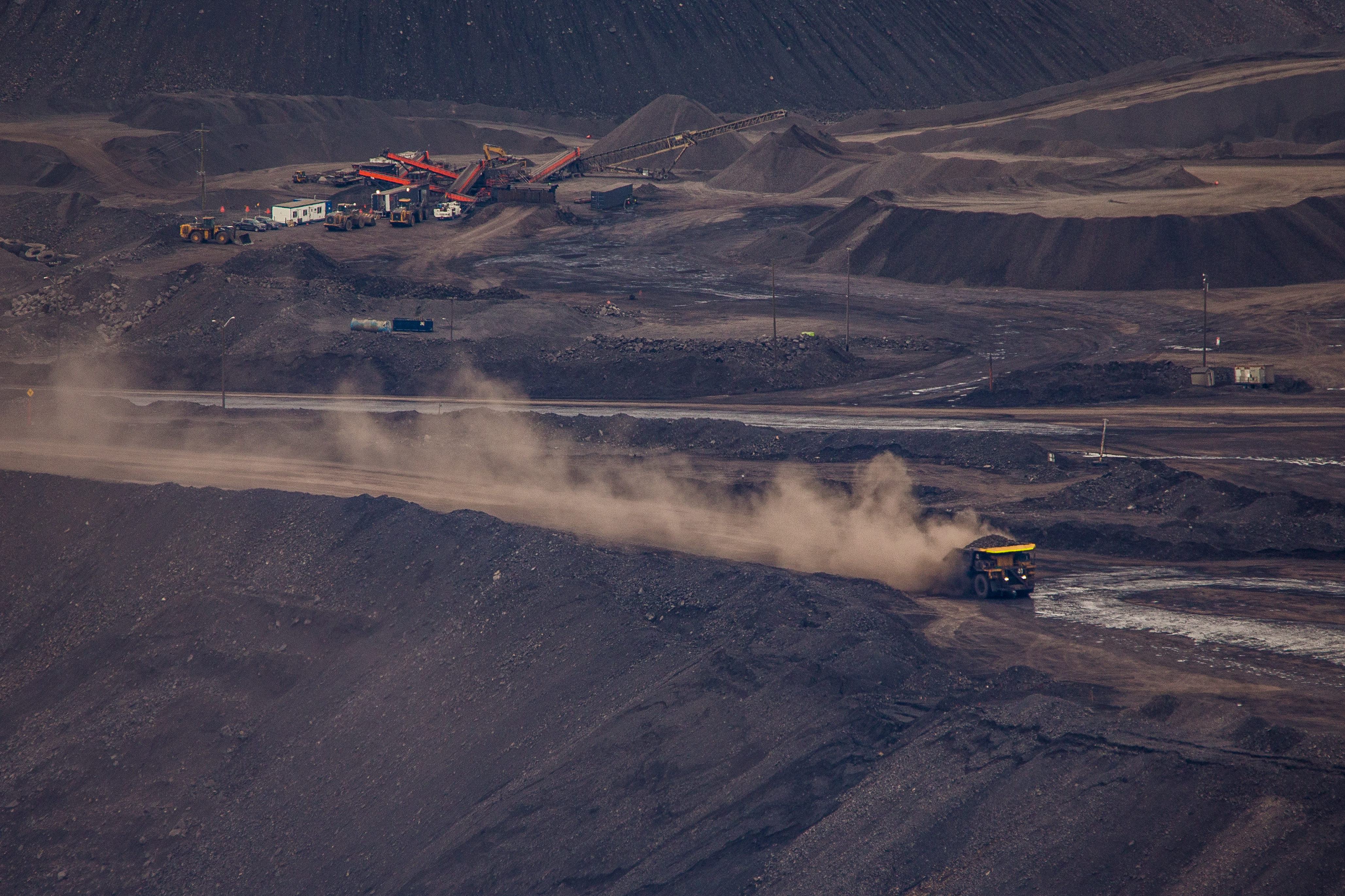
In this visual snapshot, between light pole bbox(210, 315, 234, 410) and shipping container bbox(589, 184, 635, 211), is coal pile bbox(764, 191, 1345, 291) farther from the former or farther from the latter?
light pole bbox(210, 315, 234, 410)

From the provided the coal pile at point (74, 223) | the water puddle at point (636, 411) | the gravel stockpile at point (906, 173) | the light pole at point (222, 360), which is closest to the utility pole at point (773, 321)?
the water puddle at point (636, 411)

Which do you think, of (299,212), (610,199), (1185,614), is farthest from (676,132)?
(1185,614)

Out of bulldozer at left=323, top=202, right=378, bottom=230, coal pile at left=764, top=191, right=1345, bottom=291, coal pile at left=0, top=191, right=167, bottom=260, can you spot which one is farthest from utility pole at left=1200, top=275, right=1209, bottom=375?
coal pile at left=0, top=191, right=167, bottom=260

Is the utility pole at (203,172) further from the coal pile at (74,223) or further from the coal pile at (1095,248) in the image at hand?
the coal pile at (1095,248)

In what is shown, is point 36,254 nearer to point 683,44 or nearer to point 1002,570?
point 1002,570

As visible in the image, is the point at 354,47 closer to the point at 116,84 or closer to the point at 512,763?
the point at 116,84
